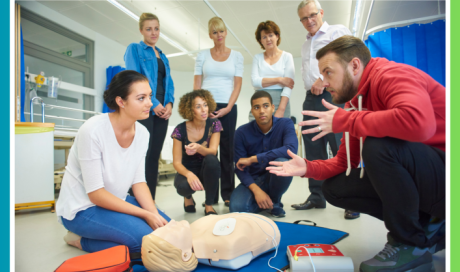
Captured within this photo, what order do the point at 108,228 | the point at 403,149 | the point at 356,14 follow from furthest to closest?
the point at 356,14, the point at 108,228, the point at 403,149

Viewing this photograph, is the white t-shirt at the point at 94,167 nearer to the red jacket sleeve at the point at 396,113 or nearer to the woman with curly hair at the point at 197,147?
the woman with curly hair at the point at 197,147

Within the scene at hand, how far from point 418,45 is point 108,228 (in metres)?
3.53

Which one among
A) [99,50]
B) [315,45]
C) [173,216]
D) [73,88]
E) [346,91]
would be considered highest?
[99,50]

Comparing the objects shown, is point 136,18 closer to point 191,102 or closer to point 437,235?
point 191,102

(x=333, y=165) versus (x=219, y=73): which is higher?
(x=219, y=73)

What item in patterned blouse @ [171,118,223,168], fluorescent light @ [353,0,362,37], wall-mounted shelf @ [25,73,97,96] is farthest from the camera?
wall-mounted shelf @ [25,73,97,96]

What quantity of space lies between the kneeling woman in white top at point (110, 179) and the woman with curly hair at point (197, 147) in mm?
582

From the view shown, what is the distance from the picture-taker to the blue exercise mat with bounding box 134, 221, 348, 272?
1.12 metres

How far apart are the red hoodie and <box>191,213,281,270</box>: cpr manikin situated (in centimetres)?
54

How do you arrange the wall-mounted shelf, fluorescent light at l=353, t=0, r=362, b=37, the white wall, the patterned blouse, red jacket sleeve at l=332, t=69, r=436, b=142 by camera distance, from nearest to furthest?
red jacket sleeve at l=332, t=69, r=436, b=142 → the patterned blouse → fluorescent light at l=353, t=0, r=362, b=37 → the wall-mounted shelf → the white wall

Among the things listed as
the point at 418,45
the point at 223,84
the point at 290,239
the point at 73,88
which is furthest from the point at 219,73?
the point at 73,88

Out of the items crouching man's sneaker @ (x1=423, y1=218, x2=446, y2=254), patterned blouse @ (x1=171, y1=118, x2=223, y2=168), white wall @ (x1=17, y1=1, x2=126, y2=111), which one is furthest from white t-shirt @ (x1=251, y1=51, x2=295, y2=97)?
white wall @ (x1=17, y1=1, x2=126, y2=111)

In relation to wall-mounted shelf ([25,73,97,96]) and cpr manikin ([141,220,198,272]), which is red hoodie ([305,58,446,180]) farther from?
wall-mounted shelf ([25,73,97,96])

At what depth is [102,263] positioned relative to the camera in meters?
0.94
